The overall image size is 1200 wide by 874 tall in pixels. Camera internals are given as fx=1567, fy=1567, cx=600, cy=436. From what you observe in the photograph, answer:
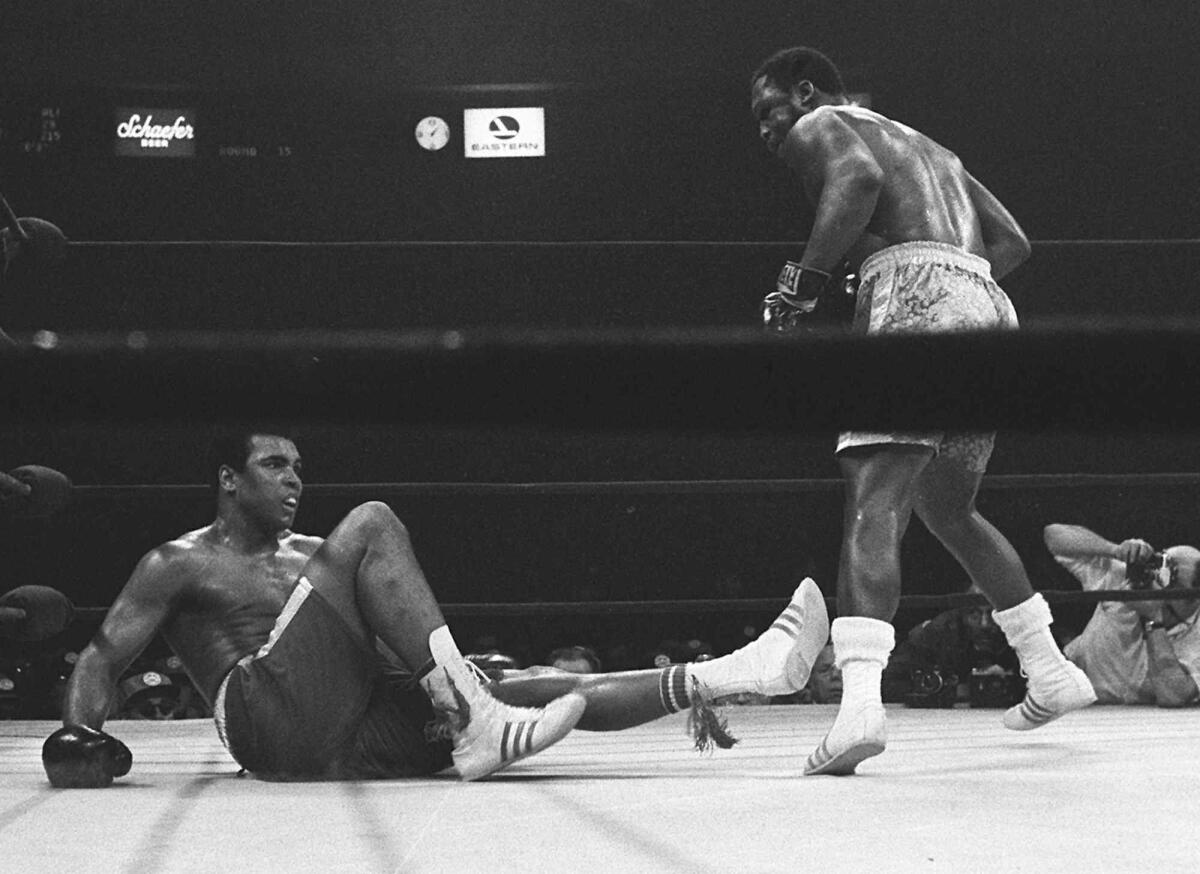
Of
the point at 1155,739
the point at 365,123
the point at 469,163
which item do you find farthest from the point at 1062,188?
the point at 1155,739

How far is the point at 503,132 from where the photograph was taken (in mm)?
5730

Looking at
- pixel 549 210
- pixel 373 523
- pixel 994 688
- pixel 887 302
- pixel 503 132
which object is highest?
pixel 503 132

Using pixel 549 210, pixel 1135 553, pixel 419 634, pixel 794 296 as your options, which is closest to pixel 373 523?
pixel 419 634

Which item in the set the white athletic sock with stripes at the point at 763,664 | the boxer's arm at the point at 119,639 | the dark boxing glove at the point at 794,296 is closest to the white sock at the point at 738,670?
the white athletic sock with stripes at the point at 763,664

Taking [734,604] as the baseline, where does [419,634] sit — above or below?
above

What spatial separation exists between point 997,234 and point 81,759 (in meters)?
1.46

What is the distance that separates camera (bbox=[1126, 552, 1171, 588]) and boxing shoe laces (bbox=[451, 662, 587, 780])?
1.77m

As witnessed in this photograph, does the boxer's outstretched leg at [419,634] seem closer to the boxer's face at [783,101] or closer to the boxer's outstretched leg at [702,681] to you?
the boxer's outstretched leg at [702,681]

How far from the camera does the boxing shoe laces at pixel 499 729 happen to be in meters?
1.94

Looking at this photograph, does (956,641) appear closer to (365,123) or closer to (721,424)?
(365,123)

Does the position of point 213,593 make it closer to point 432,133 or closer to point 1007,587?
point 1007,587

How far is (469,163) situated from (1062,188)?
2143 mm

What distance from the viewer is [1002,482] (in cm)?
310

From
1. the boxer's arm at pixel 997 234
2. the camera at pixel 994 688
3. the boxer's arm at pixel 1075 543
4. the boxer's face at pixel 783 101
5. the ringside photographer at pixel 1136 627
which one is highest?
the boxer's face at pixel 783 101
